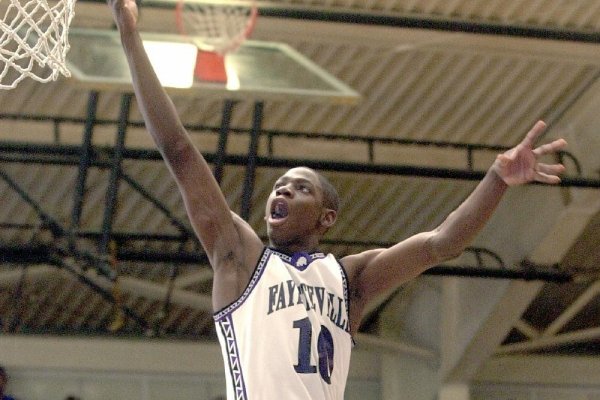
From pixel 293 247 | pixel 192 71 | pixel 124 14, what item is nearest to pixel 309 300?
pixel 293 247

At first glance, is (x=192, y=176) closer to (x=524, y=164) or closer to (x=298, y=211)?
(x=298, y=211)

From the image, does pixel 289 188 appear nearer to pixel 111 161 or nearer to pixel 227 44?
pixel 227 44

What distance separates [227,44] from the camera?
22.5 ft

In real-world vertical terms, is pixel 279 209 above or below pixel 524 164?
below

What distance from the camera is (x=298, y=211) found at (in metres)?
3.25

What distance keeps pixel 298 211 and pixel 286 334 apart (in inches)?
15.9

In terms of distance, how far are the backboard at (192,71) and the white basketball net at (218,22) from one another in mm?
100

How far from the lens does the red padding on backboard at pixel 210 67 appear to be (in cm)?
654

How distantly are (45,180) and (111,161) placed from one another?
1779mm

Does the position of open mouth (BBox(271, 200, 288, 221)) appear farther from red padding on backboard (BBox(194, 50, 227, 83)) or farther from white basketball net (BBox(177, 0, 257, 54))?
white basketball net (BBox(177, 0, 257, 54))

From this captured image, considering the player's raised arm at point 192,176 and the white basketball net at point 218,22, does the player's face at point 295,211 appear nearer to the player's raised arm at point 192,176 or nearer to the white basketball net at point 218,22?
the player's raised arm at point 192,176

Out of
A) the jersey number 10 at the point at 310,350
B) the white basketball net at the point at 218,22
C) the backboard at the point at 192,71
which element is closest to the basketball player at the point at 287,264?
the jersey number 10 at the point at 310,350

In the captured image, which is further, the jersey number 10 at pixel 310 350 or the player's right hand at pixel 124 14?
the player's right hand at pixel 124 14

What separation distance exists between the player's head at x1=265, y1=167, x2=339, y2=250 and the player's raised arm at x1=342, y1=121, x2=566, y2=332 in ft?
0.44
